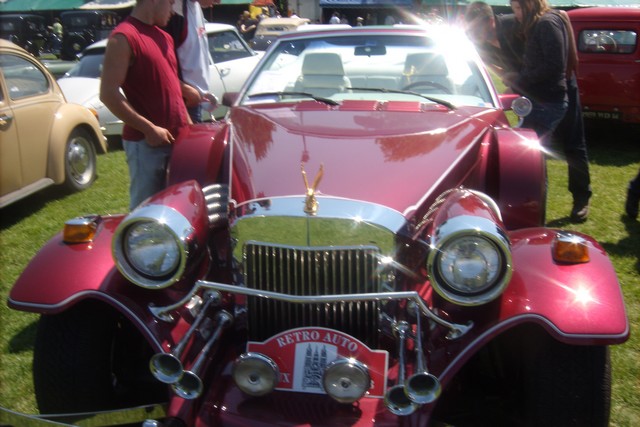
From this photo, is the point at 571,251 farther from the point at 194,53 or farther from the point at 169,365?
the point at 194,53

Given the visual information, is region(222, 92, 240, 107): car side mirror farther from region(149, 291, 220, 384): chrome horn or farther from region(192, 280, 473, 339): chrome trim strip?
region(149, 291, 220, 384): chrome horn

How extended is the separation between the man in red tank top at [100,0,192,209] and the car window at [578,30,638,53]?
258 inches

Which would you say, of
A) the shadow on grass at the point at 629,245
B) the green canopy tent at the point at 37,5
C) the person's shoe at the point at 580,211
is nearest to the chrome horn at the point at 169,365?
the shadow on grass at the point at 629,245

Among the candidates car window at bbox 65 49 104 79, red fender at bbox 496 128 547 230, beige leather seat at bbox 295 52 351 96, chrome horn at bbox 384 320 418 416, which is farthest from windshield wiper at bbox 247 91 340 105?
car window at bbox 65 49 104 79

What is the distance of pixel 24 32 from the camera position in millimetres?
23578

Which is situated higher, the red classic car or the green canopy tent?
the red classic car

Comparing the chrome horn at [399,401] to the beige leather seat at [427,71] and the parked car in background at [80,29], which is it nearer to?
the beige leather seat at [427,71]

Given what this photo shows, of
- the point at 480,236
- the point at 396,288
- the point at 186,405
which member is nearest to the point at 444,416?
the point at 396,288

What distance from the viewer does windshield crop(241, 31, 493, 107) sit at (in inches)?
147

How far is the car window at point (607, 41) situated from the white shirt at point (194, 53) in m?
5.99

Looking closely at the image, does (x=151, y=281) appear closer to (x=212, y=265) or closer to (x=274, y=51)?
(x=212, y=265)

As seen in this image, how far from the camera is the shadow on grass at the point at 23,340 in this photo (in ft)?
11.8

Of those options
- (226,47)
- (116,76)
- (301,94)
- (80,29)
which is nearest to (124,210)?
(116,76)

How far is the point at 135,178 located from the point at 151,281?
5.54 feet
